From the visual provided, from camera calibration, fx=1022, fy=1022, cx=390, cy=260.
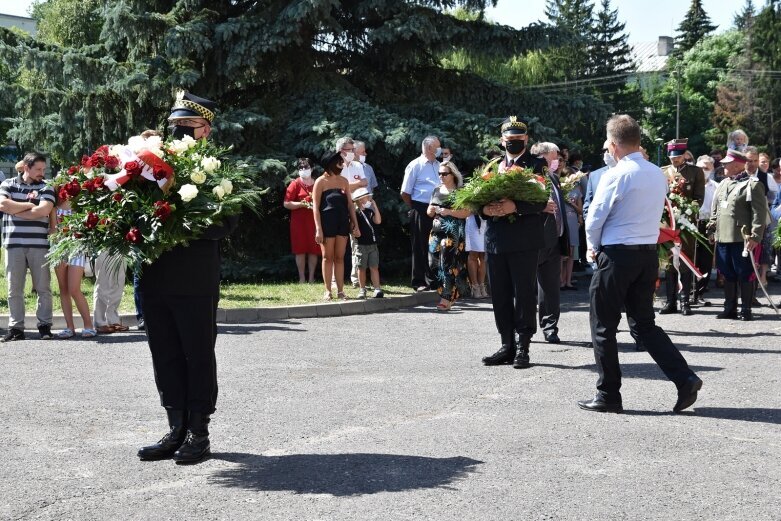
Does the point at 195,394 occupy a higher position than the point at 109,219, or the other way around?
the point at 109,219

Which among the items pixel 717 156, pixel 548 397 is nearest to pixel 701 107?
pixel 717 156

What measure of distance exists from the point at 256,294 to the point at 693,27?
324 feet

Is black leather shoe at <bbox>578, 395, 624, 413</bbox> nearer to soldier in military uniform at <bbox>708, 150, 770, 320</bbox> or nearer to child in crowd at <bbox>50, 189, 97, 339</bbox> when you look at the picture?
soldier in military uniform at <bbox>708, 150, 770, 320</bbox>

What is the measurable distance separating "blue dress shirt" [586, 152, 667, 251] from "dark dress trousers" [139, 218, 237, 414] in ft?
8.76

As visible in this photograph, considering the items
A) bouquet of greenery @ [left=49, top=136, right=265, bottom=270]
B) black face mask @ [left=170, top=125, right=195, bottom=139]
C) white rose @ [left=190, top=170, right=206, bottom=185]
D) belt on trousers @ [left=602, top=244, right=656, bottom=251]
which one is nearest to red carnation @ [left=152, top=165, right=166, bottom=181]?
bouquet of greenery @ [left=49, top=136, right=265, bottom=270]

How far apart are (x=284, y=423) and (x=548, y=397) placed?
2.03 m

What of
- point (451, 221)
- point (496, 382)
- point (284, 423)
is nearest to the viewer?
point (284, 423)

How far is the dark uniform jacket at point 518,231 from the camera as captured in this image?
29.2 ft

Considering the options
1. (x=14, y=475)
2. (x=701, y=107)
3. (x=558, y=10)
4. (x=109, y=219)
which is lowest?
(x=14, y=475)

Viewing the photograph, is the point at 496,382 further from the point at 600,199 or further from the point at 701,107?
the point at 701,107

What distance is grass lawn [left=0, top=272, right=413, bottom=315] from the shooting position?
521 inches

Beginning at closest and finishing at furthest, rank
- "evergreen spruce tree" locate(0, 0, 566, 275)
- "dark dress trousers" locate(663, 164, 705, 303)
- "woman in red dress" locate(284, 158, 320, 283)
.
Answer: "dark dress trousers" locate(663, 164, 705, 303) < "woman in red dress" locate(284, 158, 320, 283) < "evergreen spruce tree" locate(0, 0, 566, 275)

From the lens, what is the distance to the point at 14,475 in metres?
5.63

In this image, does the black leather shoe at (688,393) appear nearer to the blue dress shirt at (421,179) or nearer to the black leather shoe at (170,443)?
the black leather shoe at (170,443)
